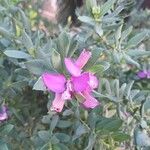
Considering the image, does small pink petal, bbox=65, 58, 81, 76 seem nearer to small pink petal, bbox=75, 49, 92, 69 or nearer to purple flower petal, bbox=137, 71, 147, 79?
small pink petal, bbox=75, 49, 92, 69

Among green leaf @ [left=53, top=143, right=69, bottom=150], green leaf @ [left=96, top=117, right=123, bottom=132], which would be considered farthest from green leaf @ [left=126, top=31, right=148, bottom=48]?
green leaf @ [left=53, top=143, right=69, bottom=150]

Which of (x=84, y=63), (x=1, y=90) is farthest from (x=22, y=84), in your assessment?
(x=84, y=63)

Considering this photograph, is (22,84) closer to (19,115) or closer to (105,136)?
(19,115)

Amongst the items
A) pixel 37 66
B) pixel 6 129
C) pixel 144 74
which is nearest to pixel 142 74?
pixel 144 74

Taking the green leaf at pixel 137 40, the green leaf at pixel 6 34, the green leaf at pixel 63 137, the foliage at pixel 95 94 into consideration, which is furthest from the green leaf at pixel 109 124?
the green leaf at pixel 6 34

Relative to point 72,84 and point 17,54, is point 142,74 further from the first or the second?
point 72,84

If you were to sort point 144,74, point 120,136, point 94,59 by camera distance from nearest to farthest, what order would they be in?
1. point 94,59
2. point 120,136
3. point 144,74
